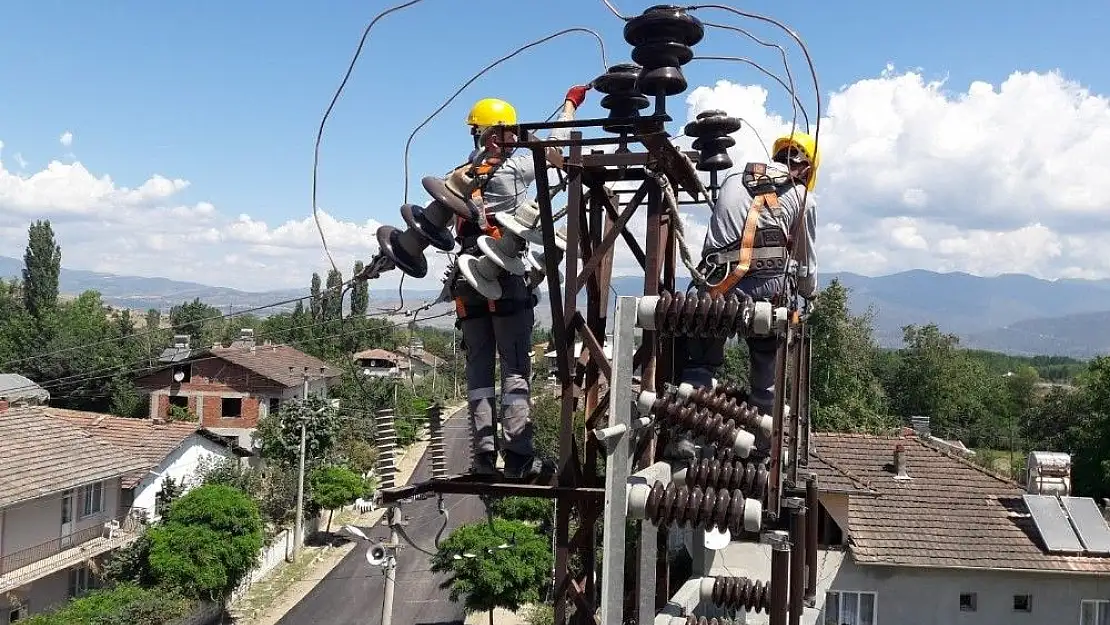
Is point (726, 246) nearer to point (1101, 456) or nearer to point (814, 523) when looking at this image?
Answer: point (814, 523)

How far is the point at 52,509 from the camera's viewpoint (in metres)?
22.6

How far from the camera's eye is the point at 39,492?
21109 mm

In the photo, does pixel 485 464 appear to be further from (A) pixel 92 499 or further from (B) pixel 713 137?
(A) pixel 92 499

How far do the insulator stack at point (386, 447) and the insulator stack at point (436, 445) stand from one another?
1.05 ft

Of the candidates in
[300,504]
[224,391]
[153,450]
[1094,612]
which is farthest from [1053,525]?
[224,391]

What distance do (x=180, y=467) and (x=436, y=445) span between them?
25095 millimetres

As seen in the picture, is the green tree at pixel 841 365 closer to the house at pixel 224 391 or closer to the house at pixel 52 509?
the house at pixel 224 391

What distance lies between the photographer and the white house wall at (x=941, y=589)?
1661 cm

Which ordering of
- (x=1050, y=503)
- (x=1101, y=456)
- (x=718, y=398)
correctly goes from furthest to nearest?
(x=1101, y=456) → (x=1050, y=503) → (x=718, y=398)

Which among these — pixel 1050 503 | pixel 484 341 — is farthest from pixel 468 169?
pixel 1050 503

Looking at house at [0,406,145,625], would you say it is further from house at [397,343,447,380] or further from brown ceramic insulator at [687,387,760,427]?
house at [397,343,447,380]

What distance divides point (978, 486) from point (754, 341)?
50.9 feet

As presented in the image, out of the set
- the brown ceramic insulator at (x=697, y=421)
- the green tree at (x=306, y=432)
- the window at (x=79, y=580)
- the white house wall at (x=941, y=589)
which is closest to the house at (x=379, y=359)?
the green tree at (x=306, y=432)

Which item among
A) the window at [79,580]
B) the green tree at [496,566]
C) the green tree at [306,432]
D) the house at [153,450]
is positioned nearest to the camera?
the green tree at [496,566]
